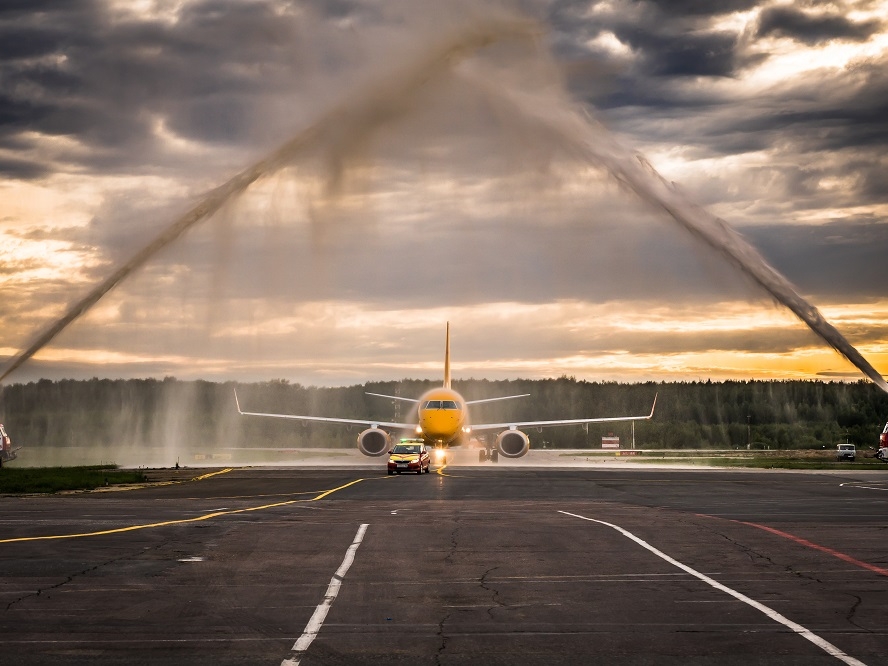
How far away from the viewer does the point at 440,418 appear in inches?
2997

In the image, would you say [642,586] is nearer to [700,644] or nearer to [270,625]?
[700,644]

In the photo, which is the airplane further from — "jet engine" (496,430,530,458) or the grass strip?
the grass strip

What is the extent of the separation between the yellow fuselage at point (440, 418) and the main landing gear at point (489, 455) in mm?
11359

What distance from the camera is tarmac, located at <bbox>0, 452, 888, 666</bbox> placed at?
1313 centimetres

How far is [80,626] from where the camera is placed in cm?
1475

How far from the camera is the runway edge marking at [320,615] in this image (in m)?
12.5

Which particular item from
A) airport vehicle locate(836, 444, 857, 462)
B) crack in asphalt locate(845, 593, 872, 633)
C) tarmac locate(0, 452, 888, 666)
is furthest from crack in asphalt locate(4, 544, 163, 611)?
airport vehicle locate(836, 444, 857, 462)

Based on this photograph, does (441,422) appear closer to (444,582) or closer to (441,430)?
(441,430)

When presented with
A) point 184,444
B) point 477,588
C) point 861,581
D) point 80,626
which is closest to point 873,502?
point 861,581

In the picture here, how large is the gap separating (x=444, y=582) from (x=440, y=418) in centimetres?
5702

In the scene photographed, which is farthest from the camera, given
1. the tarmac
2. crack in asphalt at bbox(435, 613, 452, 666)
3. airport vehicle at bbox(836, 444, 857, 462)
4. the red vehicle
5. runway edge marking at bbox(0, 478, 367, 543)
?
airport vehicle at bbox(836, 444, 857, 462)

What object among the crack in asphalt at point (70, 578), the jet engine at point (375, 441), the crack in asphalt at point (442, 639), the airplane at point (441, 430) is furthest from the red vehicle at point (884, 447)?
the crack in asphalt at point (442, 639)

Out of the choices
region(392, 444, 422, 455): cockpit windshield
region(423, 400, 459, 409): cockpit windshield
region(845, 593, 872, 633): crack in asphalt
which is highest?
region(423, 400, 459, 409): cockpit windshield

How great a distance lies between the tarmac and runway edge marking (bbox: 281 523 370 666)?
60mm
